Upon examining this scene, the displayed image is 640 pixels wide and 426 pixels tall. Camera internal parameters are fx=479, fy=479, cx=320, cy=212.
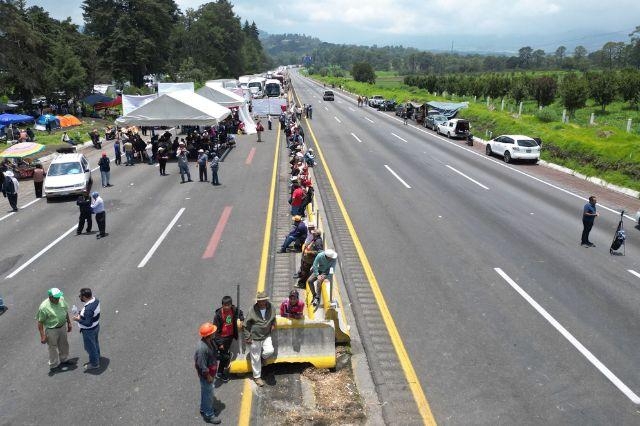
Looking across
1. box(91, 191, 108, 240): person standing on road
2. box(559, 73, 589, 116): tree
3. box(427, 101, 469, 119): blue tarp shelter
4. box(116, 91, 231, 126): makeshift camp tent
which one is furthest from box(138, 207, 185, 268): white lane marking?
box(559, 73, 589, 116): tree

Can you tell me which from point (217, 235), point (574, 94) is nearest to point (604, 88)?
point (574, 94)

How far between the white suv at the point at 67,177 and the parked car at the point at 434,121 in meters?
30.0

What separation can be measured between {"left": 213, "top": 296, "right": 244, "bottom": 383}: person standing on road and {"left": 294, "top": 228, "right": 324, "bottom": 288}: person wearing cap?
3.28 meters

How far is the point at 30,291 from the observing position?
38.0 feet

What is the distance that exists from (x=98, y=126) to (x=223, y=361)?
4283 centimetres

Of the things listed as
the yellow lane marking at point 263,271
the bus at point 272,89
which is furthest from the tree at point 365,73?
the yellow lane marking at point 263,271

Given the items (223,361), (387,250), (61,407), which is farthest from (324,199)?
(61,407)

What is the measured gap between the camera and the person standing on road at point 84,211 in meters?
15.4

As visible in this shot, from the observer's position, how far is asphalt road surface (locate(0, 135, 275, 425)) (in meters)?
7.49

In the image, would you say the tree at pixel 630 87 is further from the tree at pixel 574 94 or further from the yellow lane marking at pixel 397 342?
the yellow lane marking at pixel 397 342

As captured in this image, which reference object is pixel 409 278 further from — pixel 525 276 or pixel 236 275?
pixel 236 275

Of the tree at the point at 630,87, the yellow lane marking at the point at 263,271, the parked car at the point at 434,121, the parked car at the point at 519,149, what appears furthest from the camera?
the tree at the point at 630,87

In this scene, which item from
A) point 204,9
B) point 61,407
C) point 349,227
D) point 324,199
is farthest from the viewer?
point 204,9

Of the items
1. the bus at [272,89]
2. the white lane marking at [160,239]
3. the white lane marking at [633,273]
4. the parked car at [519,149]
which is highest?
the bus at [272,89]
